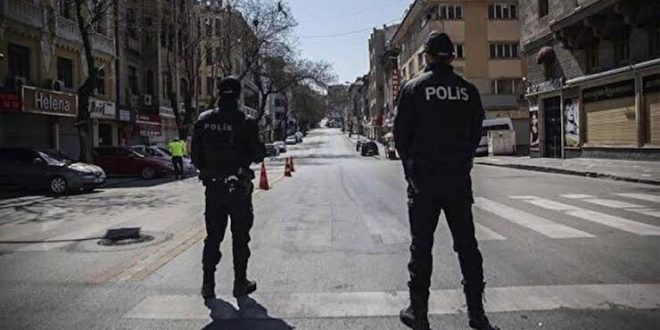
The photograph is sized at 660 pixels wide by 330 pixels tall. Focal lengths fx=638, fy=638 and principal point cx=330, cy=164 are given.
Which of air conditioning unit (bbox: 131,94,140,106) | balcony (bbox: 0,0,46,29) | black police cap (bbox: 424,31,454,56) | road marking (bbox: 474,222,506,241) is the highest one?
balcony (bbox: 0,0,46,29)

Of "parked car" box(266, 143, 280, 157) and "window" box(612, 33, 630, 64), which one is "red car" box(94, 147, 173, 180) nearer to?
"window" box(612, 33, 630, 64)

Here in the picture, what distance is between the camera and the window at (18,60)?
26.0m

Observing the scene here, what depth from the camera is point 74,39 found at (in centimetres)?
3131

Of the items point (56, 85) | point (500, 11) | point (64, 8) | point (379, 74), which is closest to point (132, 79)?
point (64, 8)

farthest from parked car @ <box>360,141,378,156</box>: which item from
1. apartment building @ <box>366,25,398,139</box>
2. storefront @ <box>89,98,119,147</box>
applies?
apartment building @ <box>366,25,398,139</box>

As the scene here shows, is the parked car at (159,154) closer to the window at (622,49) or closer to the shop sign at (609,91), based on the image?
the shop sign at (609,91)

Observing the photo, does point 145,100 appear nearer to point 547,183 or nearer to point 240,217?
point 547,183

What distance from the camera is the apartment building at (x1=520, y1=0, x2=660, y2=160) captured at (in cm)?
2366

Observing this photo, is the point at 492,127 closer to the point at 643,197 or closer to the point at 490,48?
the point at 490,48

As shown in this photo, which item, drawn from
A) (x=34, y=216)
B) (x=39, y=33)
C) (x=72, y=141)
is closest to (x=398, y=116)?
(x=34, y=216)

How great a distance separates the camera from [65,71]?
3112 cm

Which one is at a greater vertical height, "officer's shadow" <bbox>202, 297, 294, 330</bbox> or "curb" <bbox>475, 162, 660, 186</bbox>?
"curb" <bbox>475, 162, 660, 186</bbox>

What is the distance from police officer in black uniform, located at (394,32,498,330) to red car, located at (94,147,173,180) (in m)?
24.4

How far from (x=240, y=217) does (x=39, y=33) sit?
84.9 ft
